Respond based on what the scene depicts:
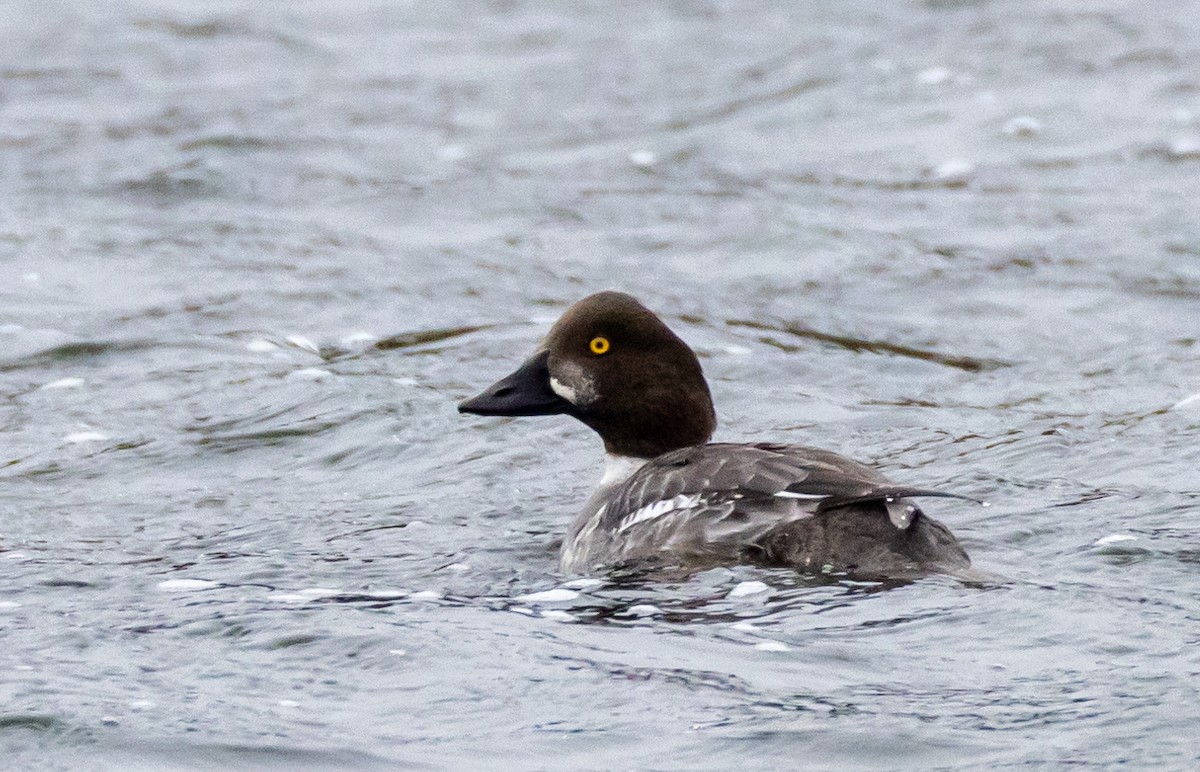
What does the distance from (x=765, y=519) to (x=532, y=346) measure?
4458 mm

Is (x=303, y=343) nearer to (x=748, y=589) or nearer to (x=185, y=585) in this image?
(x=185, y=585)

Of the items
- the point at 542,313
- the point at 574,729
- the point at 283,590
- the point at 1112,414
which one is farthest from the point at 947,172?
the point at 574,729

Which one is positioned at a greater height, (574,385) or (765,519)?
(574,385)

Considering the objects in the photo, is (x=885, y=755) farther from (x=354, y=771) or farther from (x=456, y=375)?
(x=456, y=375)

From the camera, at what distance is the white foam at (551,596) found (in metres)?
6.98

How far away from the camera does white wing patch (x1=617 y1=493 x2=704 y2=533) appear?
23.3 feet

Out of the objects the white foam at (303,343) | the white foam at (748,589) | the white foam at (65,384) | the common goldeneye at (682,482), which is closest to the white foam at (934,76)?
the white foam at (303,343)

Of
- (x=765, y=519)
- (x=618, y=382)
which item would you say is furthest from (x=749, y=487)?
(x=618, y=382)

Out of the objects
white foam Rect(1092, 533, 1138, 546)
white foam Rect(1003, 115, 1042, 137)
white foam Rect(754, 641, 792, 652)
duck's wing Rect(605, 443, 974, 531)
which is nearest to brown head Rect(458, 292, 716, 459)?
duck's wing Rect(605, 443, 974, 531)

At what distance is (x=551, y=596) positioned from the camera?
7039 millimetres

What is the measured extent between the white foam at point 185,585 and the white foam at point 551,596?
1.11 metres

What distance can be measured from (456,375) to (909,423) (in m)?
2.44

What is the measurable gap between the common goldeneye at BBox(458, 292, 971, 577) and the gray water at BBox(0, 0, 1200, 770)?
0.16 m

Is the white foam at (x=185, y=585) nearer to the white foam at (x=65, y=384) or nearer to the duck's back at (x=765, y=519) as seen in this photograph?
the duck's back at (x=765, y=519)
